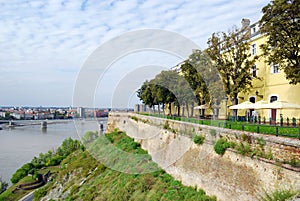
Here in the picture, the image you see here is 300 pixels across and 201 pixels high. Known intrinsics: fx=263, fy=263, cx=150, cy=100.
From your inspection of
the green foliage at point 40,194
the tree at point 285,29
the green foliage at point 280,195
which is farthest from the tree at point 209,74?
the green foliage at point 40,194

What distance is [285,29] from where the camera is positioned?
1259 centimetres

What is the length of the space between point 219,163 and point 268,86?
404 inches

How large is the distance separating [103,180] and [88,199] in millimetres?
2361

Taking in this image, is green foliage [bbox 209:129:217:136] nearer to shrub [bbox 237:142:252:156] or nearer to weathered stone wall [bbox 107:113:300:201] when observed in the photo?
weathered stone wall [bbox 107:113:300:201]

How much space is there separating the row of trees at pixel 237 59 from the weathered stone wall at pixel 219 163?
4.94 metres

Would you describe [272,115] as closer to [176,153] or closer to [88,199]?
[176,153]

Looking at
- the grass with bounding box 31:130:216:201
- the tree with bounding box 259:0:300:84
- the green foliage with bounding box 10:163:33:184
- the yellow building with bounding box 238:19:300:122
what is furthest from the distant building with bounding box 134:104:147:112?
the tree with bounding box 259:0:300:84

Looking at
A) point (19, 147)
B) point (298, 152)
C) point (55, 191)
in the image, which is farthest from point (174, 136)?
point (19, 147)

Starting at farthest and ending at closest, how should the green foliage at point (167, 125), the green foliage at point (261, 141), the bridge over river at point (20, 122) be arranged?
the bridge over river at point (20, 122)
the green foliage at point (167, 125)
the green foliage at point (261, 141)

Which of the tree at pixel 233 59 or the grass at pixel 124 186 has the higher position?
the tree at pixel 233 59

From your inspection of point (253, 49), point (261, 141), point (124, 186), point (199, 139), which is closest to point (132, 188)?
point (124, 186)

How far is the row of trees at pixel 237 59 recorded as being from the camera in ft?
41.2

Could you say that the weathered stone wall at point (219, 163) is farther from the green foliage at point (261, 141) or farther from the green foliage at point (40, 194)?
the green foliage at point (40, 194)

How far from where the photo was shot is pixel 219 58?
1905cm
